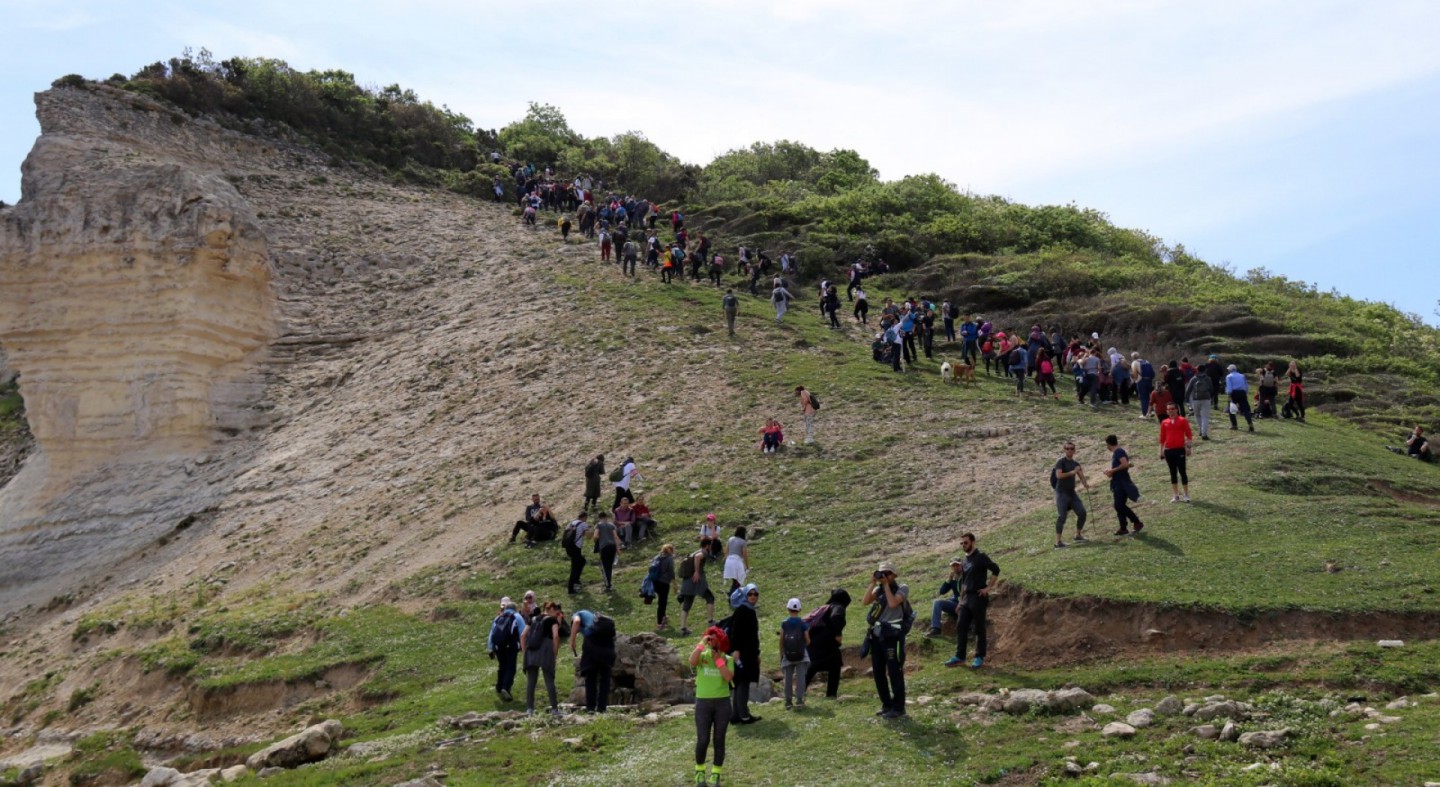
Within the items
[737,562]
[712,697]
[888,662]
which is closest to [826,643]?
[888,662]

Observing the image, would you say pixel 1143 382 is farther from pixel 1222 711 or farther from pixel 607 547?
pixel 1222 711

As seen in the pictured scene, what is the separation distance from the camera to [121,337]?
41750 mm

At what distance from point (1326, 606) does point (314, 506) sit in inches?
1019

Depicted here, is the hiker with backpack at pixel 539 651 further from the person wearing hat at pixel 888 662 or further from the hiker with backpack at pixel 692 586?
the person wearing hat at pixel 888 662

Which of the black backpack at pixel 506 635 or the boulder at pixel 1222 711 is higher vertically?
the boulder at pixel 1222 711

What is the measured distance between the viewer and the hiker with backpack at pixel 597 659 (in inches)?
695

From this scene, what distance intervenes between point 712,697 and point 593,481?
1581 cm

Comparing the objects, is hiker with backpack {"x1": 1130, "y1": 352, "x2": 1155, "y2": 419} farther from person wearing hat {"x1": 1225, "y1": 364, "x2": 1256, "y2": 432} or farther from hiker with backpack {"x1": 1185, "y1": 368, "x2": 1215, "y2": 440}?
hiker with backpack {"x1": 1185, "y1": 368, "x2": 1215, "y2": 440}

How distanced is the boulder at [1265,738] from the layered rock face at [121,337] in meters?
32.0

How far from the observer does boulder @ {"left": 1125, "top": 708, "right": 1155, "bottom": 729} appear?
13.9m

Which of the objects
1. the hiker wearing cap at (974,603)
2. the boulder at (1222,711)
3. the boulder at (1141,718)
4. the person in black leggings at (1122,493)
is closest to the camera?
the boulder at (1222,711)

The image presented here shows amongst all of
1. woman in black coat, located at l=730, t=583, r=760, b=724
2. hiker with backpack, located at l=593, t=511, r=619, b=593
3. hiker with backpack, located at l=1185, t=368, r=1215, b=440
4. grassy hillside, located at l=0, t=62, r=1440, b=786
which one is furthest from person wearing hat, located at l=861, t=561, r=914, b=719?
hiker with backpack, located at l=1185, t=368, r=1215, b=440

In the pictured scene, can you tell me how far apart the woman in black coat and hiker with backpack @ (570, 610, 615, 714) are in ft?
7.08

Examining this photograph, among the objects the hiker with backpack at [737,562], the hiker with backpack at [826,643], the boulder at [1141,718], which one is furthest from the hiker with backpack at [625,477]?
the boulder at [1141,718]
